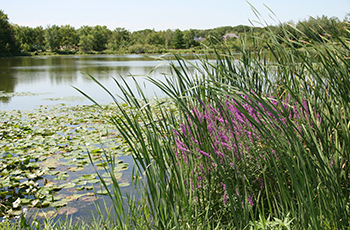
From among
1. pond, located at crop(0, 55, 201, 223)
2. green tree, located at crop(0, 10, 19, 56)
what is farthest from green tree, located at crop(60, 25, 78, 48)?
pond, located at crop(0, 55, 201, 223)

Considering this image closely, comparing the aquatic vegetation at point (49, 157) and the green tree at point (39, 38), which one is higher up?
the green tree at point (39, 38)

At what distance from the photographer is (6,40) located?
118ft

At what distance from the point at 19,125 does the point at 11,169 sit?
242 cm

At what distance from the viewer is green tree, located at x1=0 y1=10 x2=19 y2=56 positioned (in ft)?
114

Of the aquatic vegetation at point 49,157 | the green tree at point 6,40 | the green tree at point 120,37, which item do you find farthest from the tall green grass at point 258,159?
the green tree at point 120,37

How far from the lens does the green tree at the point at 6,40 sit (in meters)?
34.8

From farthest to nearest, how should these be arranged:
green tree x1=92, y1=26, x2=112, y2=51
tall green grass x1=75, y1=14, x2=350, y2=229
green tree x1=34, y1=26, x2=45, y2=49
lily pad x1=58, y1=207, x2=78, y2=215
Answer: green tree x1=92, y1=26, x2=112, y2=51 → green tree x1=34, y1=26, x2=45, y2=49 → lily pad x1=58, y1=207, x2=78, y2=215 → tall green grass x1=75, y1=14, x2=350, y2=229

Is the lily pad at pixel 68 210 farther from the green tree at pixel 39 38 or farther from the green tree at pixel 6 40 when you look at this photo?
the green tree at pixel 39 38

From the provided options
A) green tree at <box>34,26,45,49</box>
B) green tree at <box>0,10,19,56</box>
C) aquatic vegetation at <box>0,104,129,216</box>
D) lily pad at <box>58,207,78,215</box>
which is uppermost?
green tree at <box>34,26,45,49</box>

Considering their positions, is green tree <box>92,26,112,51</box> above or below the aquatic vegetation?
above

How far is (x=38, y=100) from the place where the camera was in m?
8.61

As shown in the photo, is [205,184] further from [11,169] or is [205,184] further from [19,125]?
[19,125]

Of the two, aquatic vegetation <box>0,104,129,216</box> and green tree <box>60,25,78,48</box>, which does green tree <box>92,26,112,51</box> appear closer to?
green tree <box>60,25,78,48</box>

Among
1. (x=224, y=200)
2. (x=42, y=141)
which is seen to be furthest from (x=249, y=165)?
(x=42, y=141)
